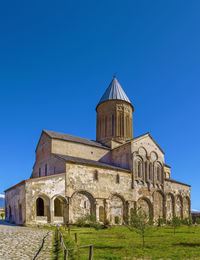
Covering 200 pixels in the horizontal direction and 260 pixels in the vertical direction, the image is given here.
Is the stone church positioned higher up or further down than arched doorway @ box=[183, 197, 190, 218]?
higher up

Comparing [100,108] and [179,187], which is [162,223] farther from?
[100,108]

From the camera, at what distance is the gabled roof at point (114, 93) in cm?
3241

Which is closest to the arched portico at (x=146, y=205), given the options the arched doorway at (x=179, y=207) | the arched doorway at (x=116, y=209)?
the arched doorway at (x=116, y=209)

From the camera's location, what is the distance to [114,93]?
108 ft

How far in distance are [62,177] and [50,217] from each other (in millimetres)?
3239

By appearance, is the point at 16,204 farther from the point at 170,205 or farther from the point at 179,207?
the point at 179,207

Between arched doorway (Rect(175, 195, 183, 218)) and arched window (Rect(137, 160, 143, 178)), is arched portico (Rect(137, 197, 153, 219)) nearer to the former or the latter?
arched window (Rect(137, 160, 143, 178))

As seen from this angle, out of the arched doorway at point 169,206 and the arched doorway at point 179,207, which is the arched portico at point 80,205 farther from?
the arched doorway at point 179,207

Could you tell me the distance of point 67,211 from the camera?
67.3ft

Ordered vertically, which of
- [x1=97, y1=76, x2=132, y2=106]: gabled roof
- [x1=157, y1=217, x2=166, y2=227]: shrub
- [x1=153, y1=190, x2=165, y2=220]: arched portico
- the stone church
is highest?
[x1=97, y1=76, x2=132, y2=106]: gabled roof

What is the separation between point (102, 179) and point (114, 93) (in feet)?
43.5

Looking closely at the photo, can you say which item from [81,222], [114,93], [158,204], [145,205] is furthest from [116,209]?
[114,93]

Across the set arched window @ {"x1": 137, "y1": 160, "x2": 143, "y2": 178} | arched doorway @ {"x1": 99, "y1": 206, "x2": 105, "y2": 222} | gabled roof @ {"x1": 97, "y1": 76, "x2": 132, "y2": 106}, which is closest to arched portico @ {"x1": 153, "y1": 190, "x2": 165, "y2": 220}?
arched window @ {"x1": 137, "y1": 160, "x2": 143, "y2": 178}

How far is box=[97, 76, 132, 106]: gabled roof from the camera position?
106ft
